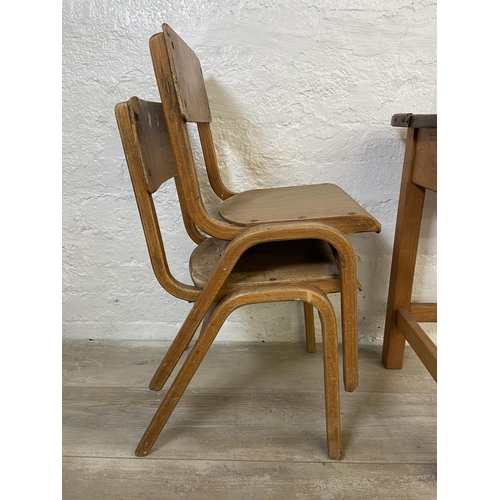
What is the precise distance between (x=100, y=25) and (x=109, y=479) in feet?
4.03

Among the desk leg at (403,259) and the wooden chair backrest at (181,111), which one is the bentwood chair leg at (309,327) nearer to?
the desk leg at (403,259)

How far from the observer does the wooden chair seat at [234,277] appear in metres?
0.95

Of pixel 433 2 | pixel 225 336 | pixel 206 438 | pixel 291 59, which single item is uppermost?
pixel 433 2

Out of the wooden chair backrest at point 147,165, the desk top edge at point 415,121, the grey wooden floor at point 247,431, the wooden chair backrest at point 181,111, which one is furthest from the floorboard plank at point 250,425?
the desk top edge at point 415,121

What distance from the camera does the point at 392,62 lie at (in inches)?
57.6

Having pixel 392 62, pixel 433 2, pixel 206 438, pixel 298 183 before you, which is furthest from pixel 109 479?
pixel 433 2

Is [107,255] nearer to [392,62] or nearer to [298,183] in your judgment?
[298,183]

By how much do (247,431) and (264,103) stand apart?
93cm

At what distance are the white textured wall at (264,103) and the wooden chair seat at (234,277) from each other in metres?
0.46

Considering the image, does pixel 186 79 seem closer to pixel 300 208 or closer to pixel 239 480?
pixel 300 208

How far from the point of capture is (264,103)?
1496mm

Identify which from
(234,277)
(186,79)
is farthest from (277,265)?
(186,79)

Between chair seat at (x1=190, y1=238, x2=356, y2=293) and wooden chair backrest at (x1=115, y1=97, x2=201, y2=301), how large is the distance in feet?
0.22

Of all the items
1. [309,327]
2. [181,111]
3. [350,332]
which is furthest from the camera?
[309,327]
